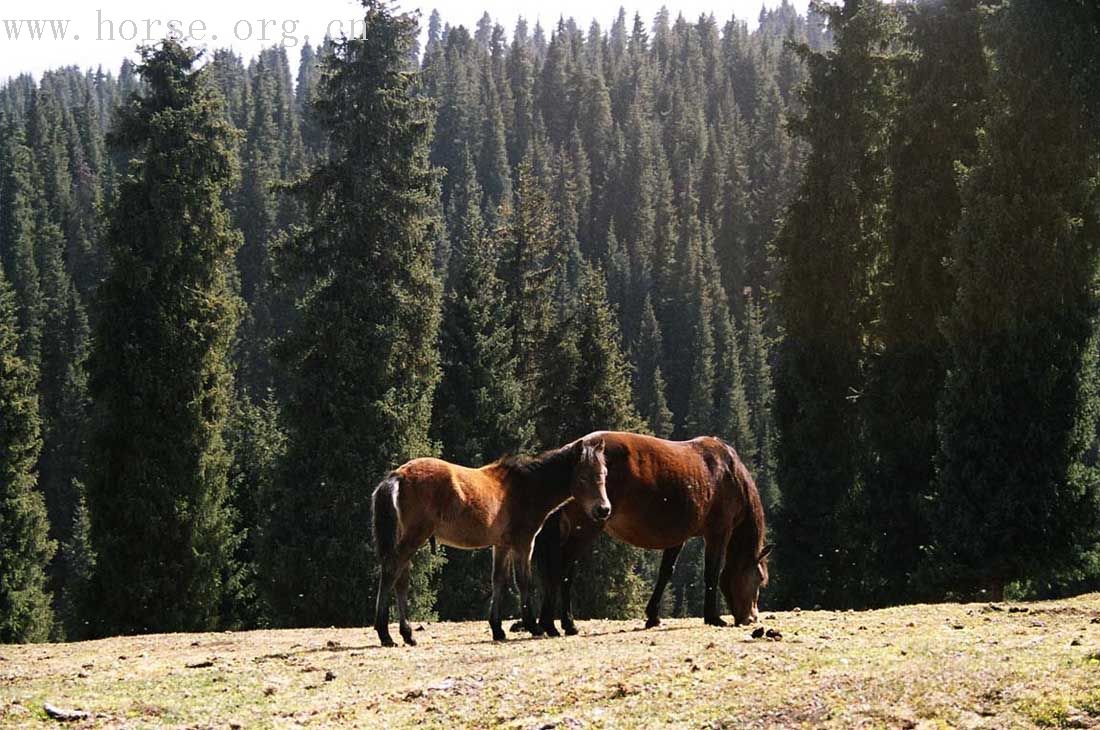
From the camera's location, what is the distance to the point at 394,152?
107 ft

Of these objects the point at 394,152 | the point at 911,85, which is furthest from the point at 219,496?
the point at 911,85

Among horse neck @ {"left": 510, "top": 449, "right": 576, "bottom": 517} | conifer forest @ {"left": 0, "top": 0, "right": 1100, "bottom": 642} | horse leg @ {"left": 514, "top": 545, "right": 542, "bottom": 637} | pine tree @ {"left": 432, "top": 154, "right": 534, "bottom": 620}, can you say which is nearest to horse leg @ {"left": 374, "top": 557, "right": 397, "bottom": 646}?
horse leg @ {"left": 514, "top": 545, "right": 542, "bottom": 637}

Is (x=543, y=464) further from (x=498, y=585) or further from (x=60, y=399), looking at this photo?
(x=60, y=399)

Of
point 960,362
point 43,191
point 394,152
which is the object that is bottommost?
point 960,362

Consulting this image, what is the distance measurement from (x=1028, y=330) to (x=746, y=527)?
1088 cm

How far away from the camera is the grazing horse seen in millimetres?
14273

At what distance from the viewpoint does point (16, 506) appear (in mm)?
36625

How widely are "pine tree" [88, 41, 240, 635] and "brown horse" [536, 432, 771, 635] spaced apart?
16.3 metres

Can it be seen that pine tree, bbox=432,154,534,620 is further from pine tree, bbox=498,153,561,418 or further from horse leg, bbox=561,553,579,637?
horse leg, bbox=561,553,579,637

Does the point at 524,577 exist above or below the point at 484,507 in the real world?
below

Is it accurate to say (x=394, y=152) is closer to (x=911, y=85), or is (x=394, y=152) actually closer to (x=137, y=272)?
(x=137, y=272)

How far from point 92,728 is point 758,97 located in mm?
162886

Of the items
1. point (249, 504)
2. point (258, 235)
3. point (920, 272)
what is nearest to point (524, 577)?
point (920, 272)

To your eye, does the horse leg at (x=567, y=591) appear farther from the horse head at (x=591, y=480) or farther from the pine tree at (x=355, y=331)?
the pine tree at (x=355, y=331)
